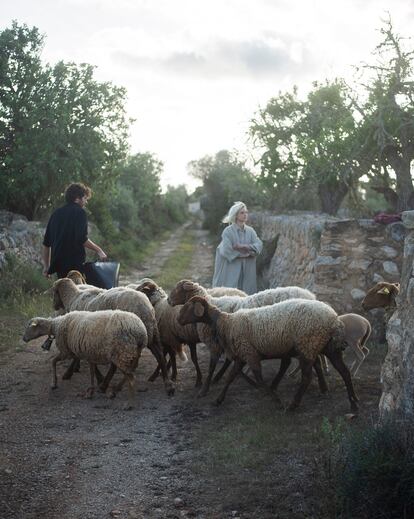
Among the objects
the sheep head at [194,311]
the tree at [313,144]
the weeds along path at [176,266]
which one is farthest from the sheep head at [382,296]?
the weeds along path at [176,266]

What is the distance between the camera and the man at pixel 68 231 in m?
8.55

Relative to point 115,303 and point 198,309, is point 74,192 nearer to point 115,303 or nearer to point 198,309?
point 115,303

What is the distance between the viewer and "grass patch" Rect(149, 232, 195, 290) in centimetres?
1608

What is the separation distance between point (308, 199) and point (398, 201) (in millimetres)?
8359

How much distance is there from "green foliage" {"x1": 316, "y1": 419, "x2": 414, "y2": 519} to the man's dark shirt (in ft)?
17.6

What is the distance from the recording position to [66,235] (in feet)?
28.1

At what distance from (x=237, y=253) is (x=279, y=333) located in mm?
3368

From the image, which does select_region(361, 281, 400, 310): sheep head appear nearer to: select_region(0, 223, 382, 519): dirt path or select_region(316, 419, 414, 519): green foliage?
select_region(0, 223, 382, 519): dirt path

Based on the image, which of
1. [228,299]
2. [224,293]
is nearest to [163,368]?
[228,299]

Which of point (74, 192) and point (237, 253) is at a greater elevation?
point (74, 192)

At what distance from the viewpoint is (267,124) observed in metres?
17.8

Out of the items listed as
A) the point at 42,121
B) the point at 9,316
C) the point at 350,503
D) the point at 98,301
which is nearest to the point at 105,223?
the point at 42,121

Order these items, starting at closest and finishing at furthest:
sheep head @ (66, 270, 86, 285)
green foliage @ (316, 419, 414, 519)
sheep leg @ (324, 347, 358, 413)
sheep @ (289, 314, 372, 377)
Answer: green foliage @ (316, 419, 414, 519) → sheep leg @ (324, 347, 358, 413) → sheep @ (289, 314, 372, 377) → sheep head @ (66, 270, 86, 285)

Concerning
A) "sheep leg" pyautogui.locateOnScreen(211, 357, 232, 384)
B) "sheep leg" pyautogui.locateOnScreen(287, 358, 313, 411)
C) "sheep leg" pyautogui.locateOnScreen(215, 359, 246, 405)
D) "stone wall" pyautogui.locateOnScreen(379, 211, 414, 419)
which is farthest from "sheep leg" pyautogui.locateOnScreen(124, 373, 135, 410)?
"stone wall" pyautogui.locateOnScreen(379, 211, 414, 419)
